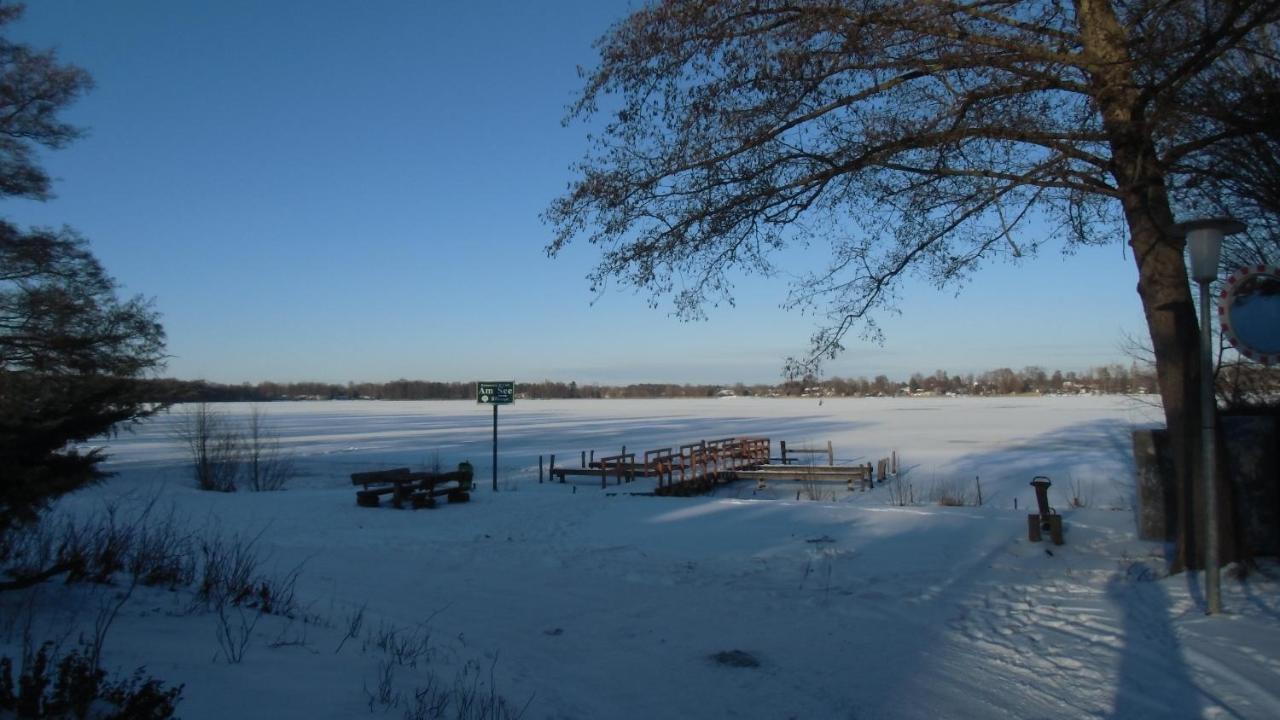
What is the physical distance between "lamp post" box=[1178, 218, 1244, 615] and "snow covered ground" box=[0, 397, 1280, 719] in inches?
12.6

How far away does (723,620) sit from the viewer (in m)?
6.51

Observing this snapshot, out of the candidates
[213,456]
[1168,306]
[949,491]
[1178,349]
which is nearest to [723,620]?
[1178,349]

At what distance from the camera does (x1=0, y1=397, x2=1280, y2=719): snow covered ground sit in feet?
13.9

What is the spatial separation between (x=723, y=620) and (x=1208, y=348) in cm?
428

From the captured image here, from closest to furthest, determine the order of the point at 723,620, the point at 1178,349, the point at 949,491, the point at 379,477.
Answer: the point at 723,620 → the point at 1178,349 → the point at 379,477 → the point at 949,491

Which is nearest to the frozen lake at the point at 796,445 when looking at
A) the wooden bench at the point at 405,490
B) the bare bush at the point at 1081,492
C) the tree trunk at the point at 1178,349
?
the bare bush at the point at 1081,492

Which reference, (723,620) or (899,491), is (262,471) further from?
(723,620)

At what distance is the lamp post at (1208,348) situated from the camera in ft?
18.5

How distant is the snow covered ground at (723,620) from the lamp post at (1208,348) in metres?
0.32

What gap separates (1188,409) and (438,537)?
9.66 metres

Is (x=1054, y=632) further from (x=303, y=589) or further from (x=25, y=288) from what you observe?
(x=25, y=288)

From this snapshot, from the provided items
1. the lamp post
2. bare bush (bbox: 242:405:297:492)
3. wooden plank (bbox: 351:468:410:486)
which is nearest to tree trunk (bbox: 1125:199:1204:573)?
the lamp post

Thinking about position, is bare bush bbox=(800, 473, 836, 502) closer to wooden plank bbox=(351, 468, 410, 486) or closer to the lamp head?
wooden plank bbox=(351, 468, 410, 486)

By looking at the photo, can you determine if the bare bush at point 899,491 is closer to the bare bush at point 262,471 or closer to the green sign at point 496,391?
the green sign at point 496,391
